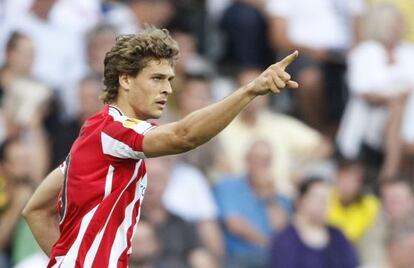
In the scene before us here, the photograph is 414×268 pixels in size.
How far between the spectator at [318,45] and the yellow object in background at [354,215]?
1282mm

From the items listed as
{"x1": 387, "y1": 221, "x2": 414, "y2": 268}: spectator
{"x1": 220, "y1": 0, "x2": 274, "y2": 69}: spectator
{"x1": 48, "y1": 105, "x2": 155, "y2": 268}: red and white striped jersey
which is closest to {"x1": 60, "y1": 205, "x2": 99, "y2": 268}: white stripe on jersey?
{"x1": 48, "y1": 105, "x2": 155, "y2": 268}: red and white striped jersey

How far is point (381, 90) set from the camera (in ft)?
38.7

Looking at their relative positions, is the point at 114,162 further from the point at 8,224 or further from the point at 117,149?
the point at 8,224

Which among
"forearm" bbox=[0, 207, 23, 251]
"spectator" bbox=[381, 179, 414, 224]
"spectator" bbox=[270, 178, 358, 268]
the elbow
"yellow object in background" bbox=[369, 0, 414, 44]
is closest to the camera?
the elbow

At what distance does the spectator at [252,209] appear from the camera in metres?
10.6

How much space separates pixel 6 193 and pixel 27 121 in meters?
0.85

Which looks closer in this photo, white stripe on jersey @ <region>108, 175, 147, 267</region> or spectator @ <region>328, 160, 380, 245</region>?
white stripe on jersey @ <region>108, 175, 147, 267</region>

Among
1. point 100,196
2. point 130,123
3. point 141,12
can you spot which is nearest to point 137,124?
point 130,123

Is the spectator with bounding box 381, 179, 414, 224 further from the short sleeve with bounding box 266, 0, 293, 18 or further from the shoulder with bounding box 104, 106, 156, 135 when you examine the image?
the shoulder with bounding box 104, 106, 156, 135

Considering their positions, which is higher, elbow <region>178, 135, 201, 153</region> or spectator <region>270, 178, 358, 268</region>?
elbow <region>178, 135, 201, 153</region>

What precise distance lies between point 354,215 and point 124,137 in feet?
19.6

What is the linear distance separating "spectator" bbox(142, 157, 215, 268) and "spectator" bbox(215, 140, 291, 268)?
362 mm

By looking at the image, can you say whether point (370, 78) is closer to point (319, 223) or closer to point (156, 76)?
point (319, 223)

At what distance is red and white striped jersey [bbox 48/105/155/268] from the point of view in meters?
5.54
